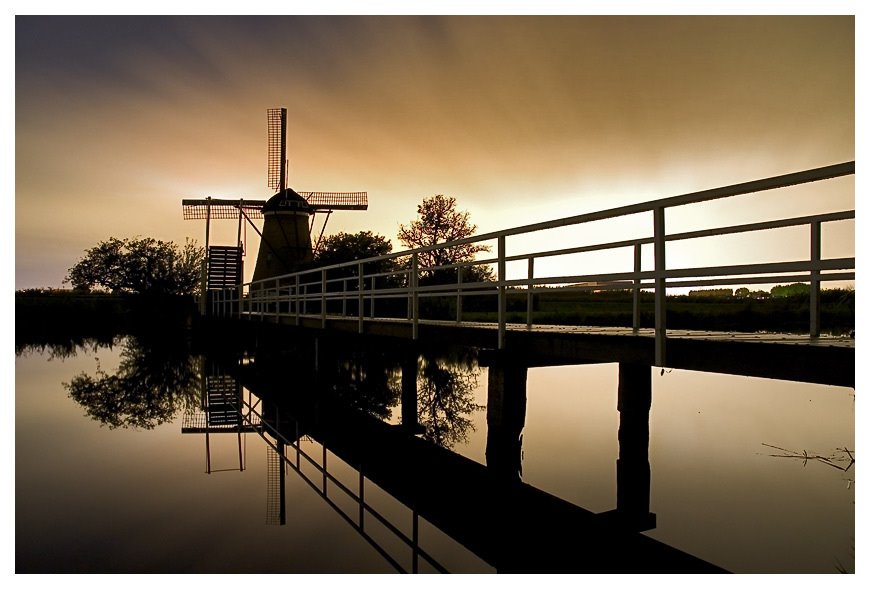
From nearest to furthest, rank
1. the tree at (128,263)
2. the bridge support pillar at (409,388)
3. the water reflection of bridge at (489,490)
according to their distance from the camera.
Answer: the water reflection of bridge at (489,490) → the bridge support pillar at (409,388) → the tree at (128,263)

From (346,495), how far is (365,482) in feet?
0.99

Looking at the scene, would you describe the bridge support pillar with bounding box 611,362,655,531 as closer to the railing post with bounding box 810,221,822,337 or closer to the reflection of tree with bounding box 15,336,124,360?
the railing post with bounding box 810,221,822,337

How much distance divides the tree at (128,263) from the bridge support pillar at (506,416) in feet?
210

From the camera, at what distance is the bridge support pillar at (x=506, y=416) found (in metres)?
8.49

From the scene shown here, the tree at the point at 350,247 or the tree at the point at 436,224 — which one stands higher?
the tree at the point at 436,224

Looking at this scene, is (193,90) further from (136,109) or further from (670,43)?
(670,43)

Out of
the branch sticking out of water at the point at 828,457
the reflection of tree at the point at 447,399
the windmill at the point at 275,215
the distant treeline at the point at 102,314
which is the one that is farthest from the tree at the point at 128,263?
the branch sticking out of water at the point at 828,457

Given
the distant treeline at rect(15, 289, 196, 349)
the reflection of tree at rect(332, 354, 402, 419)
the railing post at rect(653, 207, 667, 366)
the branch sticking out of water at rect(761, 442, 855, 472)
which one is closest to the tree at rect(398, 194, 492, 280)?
the distant treeline at rect(15, 289, 196, 349)

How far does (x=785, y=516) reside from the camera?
307 inches

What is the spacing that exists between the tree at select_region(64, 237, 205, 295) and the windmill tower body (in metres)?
37.3

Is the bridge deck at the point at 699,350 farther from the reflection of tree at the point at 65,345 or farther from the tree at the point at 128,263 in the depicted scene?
the tree at the point at 128,263

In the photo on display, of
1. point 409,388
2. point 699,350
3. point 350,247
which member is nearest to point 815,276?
point 699,350

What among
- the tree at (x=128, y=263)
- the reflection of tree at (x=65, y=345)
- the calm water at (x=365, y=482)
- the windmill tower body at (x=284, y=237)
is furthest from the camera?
the tree at (x=128, y=263)

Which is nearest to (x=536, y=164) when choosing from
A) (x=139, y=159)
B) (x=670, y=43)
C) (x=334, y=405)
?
(x=670, y=43)
